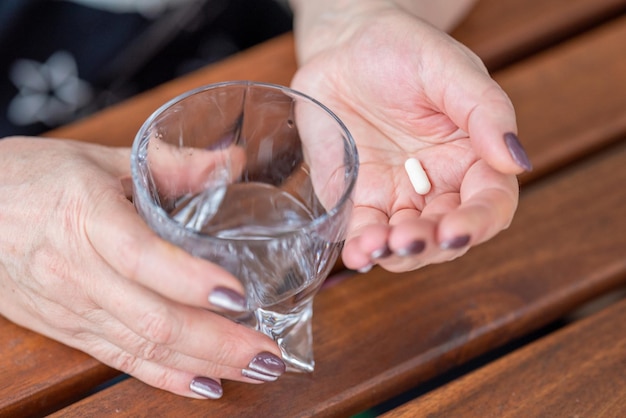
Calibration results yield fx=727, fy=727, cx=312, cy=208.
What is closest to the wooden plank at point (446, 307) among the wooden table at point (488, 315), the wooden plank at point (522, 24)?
the wooden table at point (488, 315)

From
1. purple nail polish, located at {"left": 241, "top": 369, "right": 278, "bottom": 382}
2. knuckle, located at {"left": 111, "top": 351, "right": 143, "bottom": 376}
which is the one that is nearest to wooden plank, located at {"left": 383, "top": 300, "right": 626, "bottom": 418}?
purple nail polish, located at {"left": 241, "top": 369, "right": 278, "bottom": 382}

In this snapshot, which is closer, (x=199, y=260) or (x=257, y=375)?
(x=199, y=260)

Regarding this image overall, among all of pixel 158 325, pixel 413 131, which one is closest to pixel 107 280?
pixel 158 325

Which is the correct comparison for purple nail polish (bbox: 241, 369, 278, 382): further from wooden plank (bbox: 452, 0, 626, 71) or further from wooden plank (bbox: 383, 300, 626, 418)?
wooden plank (bbox: 452, 0, 626, 71)

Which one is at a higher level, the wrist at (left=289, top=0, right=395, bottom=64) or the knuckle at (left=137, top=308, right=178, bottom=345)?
the wrist at (left=289, top=0, right=395, bottom=64)

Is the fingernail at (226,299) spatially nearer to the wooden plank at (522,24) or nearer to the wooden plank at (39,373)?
the wooden plank at (39,373)

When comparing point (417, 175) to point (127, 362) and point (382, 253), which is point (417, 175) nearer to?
point (382, 253)

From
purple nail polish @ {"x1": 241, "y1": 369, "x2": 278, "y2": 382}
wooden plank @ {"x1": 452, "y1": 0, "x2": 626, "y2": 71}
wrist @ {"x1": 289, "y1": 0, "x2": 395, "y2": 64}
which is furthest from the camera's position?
wooden plank @ {"x1": 452, "y1": 0, "x2": 626, "y2": 71}
